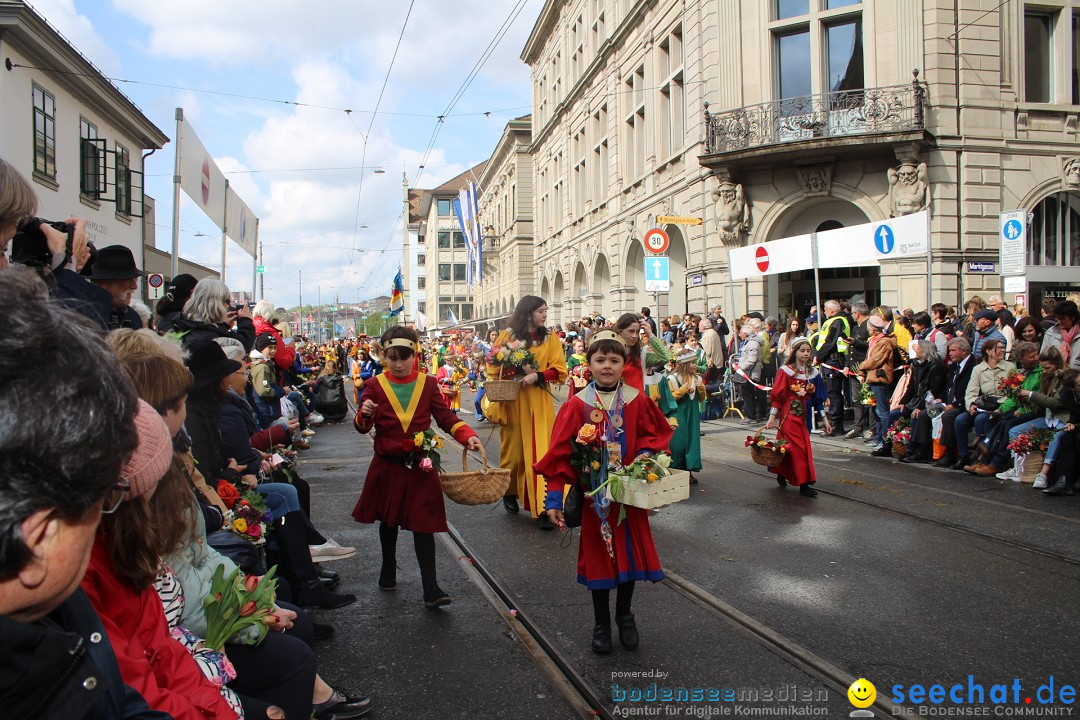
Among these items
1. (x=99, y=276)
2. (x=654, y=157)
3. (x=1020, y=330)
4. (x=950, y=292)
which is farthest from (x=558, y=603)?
(x=654, y=157)

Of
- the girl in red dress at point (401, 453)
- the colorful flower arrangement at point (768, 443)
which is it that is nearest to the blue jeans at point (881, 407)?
the colorful flower arrangement at point (768, 443)

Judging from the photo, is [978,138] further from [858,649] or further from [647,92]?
[858,649]

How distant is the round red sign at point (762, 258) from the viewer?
658 inches

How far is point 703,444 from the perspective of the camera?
522 inches

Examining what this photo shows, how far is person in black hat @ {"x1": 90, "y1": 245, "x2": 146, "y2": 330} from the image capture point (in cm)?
507

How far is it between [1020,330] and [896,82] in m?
11.0

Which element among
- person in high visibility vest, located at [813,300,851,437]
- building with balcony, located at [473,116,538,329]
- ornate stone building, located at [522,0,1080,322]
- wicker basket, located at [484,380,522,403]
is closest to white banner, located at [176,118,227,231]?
wicker basket, located at [484,380,522,403]

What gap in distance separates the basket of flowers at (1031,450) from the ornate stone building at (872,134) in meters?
8.57

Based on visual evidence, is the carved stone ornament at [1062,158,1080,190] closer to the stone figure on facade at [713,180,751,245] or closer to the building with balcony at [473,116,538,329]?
the stone figure on facade at [713,180,751,245]

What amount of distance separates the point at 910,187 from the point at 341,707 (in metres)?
19.6

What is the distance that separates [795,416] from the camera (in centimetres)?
891

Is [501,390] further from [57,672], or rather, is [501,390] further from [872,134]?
[872,134]

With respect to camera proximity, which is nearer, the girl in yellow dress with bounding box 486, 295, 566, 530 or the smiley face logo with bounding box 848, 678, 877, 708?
the smiley face logo with bounding box 848, 678, 877, 708

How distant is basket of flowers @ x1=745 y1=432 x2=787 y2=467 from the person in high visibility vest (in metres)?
5.71
